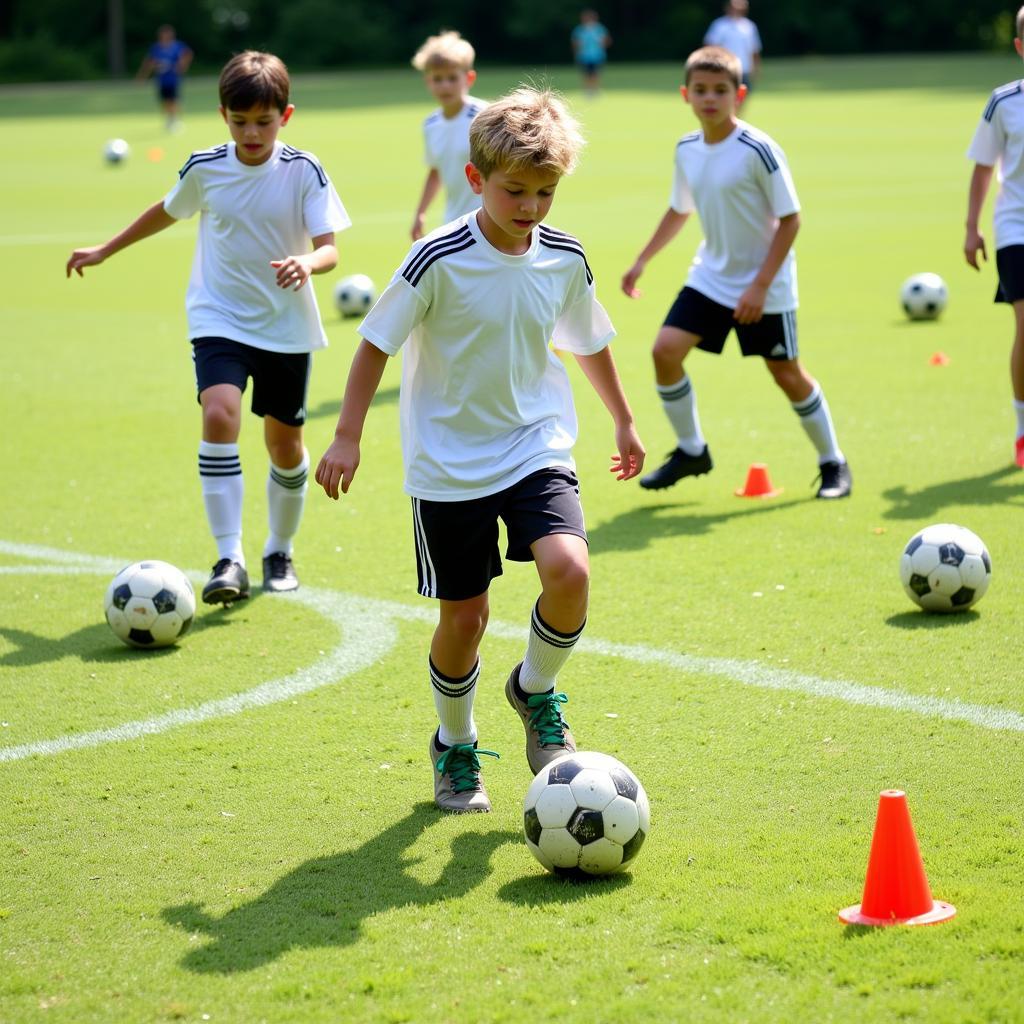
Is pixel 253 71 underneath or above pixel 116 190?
above

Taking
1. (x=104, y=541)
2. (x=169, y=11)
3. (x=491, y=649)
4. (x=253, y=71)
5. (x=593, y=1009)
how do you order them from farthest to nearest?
(x=169, y=11)
(x=104, y=541)
(x=253, y=71)
(x=491, y=649)
(x=593, y=1009)

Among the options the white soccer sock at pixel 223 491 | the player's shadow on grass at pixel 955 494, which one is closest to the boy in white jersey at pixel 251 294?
the white soccer sock at pixel 223 491

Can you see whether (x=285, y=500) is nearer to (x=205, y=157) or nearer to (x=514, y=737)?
(x=205, y=157)

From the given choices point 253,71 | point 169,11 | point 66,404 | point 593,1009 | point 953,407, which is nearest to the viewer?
point 593,1009

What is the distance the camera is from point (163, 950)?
148 inches

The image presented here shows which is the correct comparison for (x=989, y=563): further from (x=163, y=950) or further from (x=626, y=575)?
(x=163, y=950)

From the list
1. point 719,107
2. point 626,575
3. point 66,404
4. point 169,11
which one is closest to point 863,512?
point 626,575

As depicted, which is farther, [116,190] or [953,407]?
[116,190]

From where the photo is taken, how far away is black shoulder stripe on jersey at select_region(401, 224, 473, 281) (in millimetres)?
4379

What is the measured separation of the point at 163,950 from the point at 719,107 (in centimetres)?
560

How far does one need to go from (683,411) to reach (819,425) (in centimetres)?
71

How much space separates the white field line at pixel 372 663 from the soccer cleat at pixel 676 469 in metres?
2.15

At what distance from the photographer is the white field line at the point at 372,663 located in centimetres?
516

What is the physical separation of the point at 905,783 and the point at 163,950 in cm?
219
